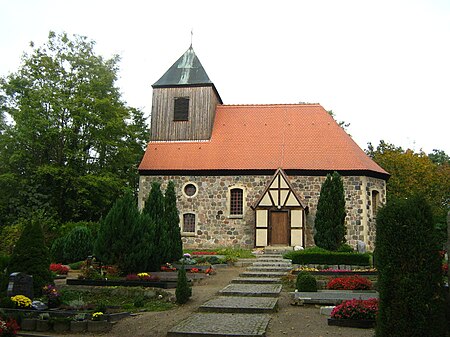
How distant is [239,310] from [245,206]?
45.1ft

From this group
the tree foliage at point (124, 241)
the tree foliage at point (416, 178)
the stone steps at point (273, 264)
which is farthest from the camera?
the tree foliage at point (416, 178)

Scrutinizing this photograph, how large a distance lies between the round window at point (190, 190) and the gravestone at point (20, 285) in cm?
1433

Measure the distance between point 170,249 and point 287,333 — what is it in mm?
9910

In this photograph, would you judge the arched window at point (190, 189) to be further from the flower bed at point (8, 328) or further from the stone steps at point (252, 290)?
the flower bed at point (8, 328)

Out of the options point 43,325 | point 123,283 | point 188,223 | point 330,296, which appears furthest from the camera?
point 188,223

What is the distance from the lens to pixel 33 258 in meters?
10.9

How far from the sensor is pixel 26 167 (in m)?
26.2

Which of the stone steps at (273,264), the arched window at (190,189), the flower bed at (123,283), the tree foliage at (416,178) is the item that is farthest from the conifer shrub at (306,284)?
the tree foliage at (416,178)

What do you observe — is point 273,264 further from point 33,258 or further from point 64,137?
point 64,137

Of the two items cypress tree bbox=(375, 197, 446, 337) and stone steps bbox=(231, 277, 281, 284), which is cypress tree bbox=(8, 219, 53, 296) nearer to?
stone steps bbox=(231, 277, 281, 284)

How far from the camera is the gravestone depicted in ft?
31.6

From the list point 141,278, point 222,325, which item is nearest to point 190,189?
point 141,278

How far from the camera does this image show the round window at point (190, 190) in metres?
24.2

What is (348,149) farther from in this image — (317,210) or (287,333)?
(287,333)
